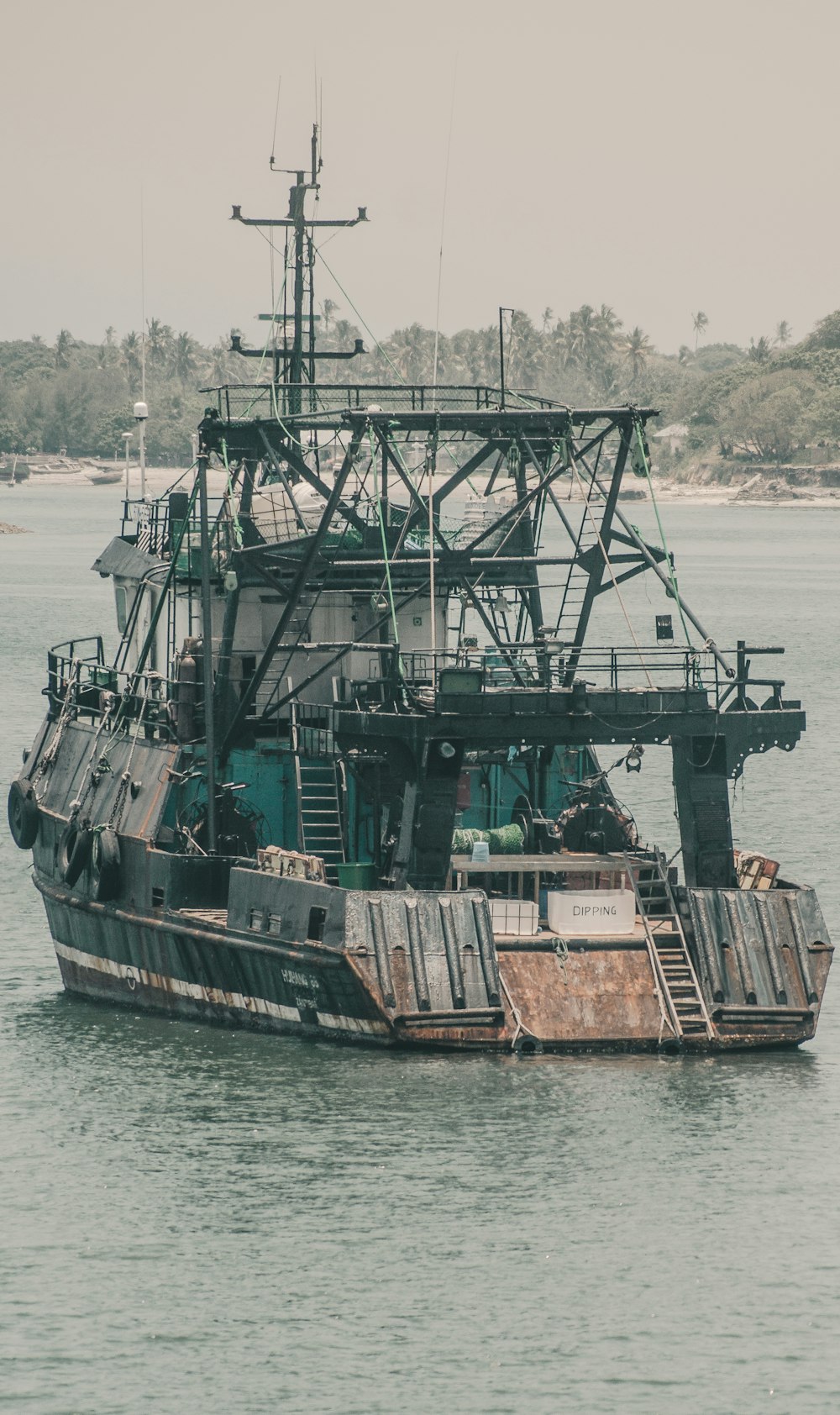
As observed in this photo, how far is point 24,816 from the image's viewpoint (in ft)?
112

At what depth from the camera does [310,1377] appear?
20078 millimetres

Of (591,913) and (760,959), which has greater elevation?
(591,913)

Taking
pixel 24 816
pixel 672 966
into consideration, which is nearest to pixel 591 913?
pixel 672 966

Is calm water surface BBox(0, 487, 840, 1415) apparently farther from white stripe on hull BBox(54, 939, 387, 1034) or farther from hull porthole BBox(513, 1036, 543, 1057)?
white stripe on hull BBox(54, 939, 387, 1034)

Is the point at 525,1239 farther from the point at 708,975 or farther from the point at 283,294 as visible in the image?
the point at 283,294

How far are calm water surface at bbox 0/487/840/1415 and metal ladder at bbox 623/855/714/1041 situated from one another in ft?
1.97

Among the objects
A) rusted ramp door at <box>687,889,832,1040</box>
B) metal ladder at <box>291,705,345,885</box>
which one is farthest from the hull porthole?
metal ladder at <box>291,705,345,885</box>

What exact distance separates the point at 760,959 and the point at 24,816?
12283 mm

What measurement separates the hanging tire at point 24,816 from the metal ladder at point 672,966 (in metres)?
9.87

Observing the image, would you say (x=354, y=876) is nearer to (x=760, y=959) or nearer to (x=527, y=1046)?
(x=527, y=1046)

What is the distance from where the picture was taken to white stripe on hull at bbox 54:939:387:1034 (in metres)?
27.3

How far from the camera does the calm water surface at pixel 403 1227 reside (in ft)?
66.2

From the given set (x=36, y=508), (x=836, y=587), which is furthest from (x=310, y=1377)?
(x=36, y=508)

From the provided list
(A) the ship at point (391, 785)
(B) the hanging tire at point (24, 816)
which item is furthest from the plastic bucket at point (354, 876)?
(B) the hanging tire at point (24, 816)
